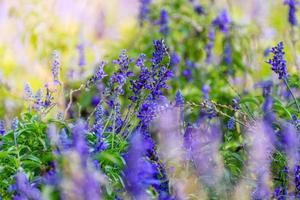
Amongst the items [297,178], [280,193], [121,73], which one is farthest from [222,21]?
[297,178]

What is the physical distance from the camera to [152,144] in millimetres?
2465

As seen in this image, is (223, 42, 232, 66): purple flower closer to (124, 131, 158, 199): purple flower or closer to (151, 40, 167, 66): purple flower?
(151, 40, 167, 66): purple flower

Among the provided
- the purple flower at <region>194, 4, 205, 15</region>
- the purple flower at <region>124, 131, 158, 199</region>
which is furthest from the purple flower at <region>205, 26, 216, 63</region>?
the purple flower at <region>124, 131, 158, 199</region>

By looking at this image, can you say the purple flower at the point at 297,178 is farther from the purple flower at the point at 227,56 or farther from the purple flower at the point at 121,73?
the purple flower at the point at 227,56

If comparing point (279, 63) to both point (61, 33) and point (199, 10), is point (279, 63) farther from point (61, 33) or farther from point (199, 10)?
point (61, 33)

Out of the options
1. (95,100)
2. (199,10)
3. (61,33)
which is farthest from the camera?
(61,33)

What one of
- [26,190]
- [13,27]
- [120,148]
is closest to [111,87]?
[120,148]

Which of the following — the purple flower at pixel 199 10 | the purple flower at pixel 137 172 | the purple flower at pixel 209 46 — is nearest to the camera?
the purple flower at pixel 137 172

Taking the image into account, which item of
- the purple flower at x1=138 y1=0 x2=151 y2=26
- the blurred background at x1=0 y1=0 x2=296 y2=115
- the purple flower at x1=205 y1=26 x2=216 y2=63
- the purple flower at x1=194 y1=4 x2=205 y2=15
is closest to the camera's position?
the purple flower at x1=205 y1=26 x2=216 y2=63

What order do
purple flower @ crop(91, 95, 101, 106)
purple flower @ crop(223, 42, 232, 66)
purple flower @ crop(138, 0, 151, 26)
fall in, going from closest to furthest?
1. purple flower @ crop(91, 95, 101, 106)
2. purple flower @ crop(223, 42, 232, 66)
3. purple flower @ crop(138, 0, 151, 26)

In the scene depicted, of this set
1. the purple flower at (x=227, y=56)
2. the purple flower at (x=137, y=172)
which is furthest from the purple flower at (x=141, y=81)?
the purple flower at (x=227, y=56)

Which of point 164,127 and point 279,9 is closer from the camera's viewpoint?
point 164,127

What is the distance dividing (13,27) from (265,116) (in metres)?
4.60

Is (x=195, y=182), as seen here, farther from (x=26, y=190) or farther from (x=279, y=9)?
(x=279, y=9)
